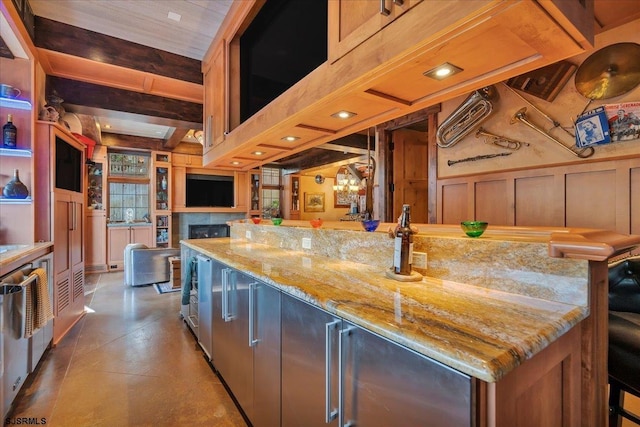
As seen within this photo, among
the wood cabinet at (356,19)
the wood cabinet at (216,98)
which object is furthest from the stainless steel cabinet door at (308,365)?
the wood cabinet at (216,98)

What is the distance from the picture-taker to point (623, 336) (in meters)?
1.14

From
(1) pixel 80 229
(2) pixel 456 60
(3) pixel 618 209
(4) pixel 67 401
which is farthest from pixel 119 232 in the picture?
(3) pixel 618 209

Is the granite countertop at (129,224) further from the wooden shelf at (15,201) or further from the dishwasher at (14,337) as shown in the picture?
the dishwasher at (14,337)

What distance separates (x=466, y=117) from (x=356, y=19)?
2019mm

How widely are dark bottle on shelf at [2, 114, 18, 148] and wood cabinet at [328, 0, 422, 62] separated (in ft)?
9.70

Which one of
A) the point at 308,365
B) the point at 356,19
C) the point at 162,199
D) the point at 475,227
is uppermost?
the point at 356,19

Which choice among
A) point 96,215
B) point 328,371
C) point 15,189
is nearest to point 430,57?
point 328,371

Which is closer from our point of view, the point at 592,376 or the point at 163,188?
the point at 592,376

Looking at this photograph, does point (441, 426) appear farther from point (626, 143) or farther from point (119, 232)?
point (119, 232)

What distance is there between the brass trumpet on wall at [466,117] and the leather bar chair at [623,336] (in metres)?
1.65

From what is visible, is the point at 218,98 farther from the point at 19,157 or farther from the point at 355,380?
the point at 355,380

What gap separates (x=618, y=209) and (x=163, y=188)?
7355 millimetres

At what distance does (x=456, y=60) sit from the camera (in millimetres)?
994

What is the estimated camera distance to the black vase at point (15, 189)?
2.54m
